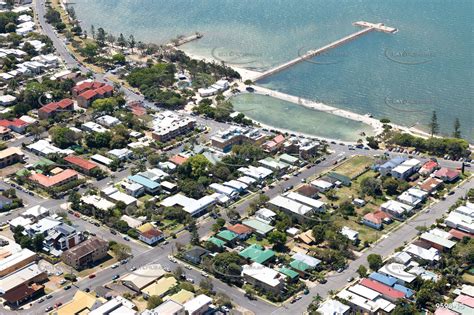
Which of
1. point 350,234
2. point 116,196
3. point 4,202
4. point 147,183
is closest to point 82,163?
point 116,196

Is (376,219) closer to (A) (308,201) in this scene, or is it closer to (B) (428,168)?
(A) (308,201)

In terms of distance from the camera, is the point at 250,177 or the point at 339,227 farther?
the point at 250,177

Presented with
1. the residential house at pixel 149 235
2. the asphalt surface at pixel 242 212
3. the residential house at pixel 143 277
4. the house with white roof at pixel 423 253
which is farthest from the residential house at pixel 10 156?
the house with white roof at pixel 423 253

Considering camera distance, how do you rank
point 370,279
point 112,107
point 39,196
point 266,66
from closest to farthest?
point 370,279, point 39,196, point 112,107, point 266,66

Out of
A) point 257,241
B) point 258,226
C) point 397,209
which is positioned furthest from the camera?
point 397,209

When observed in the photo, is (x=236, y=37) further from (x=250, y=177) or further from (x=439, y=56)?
(x=250, y=177)

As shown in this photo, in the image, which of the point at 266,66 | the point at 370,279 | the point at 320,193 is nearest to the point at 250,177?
the point at 320,193
